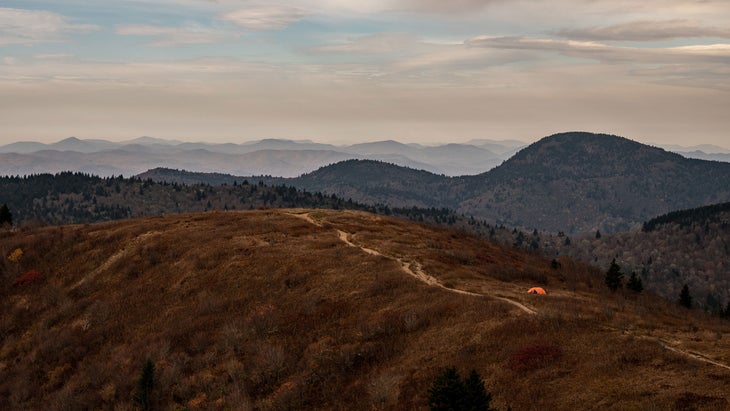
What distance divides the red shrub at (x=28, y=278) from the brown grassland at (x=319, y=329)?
566 millimetres

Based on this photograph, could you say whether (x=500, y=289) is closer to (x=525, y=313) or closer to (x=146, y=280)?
(x=525, y=313)

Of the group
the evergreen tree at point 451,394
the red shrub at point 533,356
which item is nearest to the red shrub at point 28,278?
the red shrub at point 533,356

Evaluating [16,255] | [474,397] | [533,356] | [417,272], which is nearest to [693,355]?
[533,356]

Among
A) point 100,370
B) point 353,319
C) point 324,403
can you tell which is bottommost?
point 100,370

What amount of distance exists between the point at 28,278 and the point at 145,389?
4073 centimetres

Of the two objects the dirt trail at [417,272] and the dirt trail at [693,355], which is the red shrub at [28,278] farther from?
the dirt trail at [693,355]

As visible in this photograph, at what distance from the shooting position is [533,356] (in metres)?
33.4

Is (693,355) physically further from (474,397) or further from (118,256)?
(118,256)

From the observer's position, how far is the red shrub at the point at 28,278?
231 feet

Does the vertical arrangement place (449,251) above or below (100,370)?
above

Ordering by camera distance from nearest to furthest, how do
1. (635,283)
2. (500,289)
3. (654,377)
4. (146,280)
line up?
1. (654,377)
2. (500,289)
3. (146,280)
4. (635,283)

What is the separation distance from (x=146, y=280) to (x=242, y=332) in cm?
2419

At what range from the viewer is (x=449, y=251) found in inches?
2702

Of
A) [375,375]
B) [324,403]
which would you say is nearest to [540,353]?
[375,375]
